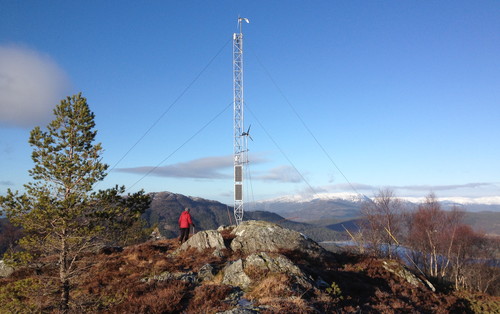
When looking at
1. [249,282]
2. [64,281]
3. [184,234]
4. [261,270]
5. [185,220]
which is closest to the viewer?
[249,282]

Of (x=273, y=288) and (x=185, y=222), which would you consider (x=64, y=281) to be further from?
(x=273, y=288)

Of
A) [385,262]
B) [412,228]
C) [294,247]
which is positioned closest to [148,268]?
[294,247]

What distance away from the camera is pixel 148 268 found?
619 inches

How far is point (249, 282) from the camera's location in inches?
457

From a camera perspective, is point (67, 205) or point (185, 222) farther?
point (185, 222)

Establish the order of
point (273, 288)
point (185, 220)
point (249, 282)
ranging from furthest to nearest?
1. point (185, 220)
2. point (249, 282)
3. point (273, 288)

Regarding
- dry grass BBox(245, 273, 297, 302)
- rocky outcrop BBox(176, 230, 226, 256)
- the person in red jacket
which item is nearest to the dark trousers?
the person in red jacket

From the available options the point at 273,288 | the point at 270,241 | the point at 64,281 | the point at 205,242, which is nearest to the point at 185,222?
the point at 205,242

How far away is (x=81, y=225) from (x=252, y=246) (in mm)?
9940

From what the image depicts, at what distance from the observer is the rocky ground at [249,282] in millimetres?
9820

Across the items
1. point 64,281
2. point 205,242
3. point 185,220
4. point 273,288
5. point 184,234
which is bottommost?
point 64,281

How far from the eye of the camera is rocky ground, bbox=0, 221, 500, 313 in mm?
9820

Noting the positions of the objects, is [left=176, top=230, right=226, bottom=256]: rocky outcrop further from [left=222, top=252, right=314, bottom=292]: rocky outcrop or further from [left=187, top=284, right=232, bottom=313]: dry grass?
[left=187, top=284, right=232, bottom=313]: dry grass

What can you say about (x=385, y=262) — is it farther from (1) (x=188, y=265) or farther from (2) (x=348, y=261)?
(1) (x=188, y=265)
